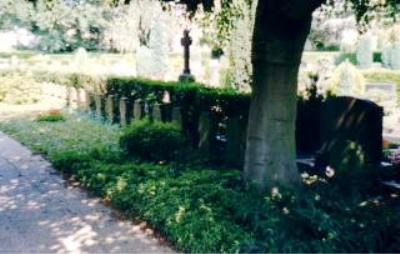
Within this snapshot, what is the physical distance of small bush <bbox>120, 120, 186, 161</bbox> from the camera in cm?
926

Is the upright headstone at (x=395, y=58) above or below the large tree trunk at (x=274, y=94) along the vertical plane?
above

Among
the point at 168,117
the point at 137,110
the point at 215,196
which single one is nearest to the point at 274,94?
the point at 215,196

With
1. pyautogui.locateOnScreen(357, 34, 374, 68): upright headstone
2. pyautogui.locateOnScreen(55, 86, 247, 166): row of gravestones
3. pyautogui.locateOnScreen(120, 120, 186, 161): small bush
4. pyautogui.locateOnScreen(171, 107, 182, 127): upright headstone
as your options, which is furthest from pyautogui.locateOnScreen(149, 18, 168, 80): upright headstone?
pyautogui.locateOnScreen(120, 120, 186, 161): small bush

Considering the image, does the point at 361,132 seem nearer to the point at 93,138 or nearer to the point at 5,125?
the point at 93,138

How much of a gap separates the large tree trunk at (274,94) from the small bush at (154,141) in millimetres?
2758

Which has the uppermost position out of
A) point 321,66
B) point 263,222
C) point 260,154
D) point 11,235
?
point 321,66

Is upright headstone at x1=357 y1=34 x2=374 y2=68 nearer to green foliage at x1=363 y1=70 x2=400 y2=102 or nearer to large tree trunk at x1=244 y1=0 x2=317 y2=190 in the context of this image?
green foliage at x1=363 y1=70 x2=400 y2=102

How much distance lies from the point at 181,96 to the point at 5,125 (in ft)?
22.0

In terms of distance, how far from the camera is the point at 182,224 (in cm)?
571

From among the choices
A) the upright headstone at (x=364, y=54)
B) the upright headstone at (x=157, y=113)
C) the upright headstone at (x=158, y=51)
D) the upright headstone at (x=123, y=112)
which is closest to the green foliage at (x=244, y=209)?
the upright headstone at (x=157, y=113)

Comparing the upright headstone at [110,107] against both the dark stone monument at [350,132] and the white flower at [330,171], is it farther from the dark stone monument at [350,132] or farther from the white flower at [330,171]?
the white flower at [330,171]

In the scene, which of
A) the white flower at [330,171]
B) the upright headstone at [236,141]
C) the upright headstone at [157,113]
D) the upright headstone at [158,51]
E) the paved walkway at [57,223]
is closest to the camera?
the paved walkway at [57,223]

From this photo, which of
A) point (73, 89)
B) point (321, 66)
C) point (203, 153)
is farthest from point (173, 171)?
point (73, 89)

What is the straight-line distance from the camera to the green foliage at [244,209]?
16.4 feet
